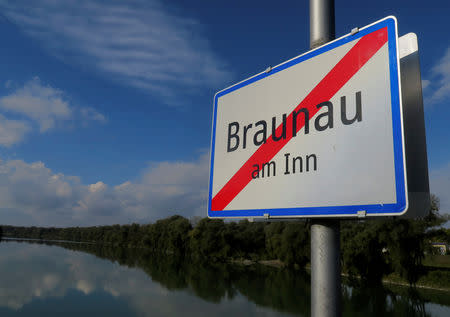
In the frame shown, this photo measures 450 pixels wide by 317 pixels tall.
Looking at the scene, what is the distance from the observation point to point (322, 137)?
136 cm

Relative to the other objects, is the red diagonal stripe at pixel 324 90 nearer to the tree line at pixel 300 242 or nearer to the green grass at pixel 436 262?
the tree line at pixel 300 242

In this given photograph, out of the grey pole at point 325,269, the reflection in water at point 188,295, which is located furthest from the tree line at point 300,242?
the reflection in water at point 188,295

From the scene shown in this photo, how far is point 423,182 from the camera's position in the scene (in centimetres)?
116

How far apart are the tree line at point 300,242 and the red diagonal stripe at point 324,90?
42 centimetres

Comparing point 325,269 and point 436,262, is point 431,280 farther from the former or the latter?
point 325,269

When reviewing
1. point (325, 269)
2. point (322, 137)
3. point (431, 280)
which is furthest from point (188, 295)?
point (322, 137)

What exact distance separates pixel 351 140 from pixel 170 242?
59.3 metres

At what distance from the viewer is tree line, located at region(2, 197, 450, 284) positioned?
984 inches

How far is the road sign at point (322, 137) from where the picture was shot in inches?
45.6

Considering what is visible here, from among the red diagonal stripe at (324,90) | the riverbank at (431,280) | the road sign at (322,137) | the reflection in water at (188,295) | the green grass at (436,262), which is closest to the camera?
the road sign at (322,137)

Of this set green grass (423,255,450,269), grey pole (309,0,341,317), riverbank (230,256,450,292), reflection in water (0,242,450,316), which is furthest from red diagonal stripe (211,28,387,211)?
green grass (423,255,450,269)

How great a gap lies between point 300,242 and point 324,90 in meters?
36.8

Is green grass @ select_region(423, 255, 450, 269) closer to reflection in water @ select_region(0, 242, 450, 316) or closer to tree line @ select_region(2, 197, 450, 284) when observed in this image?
tree line @ select_region(2, 197, 450, 284)

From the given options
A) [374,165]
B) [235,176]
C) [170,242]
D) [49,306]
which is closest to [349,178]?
[374,165]
